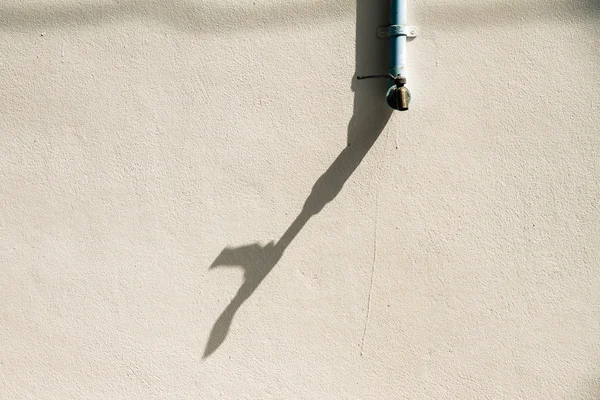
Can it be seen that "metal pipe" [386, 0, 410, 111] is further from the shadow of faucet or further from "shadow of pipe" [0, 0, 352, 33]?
"shadow of pipe" [0, 0, 352, 33]

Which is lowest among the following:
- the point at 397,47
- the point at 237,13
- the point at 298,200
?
the point at 298,200

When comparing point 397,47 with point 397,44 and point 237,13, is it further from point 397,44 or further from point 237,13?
point 237,13

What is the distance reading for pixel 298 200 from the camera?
2670mm

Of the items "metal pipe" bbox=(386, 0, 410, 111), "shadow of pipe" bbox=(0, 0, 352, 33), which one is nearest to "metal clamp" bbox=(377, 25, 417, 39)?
"metal pipe" bbox=(386, 0, 410, 111)

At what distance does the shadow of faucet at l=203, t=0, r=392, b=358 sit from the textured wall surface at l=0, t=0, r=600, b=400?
0.03ft

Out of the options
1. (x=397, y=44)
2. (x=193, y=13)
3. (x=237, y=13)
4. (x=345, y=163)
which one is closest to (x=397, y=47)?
(x=397, y=44)

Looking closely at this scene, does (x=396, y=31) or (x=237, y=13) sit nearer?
(x=396, y=31)

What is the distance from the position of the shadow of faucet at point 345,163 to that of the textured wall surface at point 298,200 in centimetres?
1

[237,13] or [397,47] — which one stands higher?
[237,13]

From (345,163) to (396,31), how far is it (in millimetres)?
609

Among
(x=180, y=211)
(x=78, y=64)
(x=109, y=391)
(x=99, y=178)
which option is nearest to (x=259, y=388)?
(x=109, y=391)

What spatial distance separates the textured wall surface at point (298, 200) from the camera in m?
2.58

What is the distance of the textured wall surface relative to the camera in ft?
8.45

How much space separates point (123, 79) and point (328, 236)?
3.83 feet
